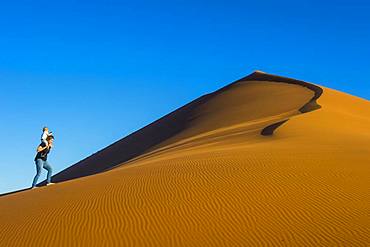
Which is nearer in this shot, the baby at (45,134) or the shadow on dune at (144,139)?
the baby at (45,134)

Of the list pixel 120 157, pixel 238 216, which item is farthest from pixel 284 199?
pixel 120 157

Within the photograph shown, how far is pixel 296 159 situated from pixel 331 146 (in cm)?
286

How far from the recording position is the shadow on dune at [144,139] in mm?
37250

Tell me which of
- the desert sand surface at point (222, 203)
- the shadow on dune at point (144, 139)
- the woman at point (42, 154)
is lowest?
the desert sand surface at point (222, 203)

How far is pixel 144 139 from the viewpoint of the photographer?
42.5 metres

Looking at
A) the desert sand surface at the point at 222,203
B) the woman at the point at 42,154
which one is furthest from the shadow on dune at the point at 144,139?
the desert sand surface at the point at 222,203

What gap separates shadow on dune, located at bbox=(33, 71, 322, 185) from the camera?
37250 mm

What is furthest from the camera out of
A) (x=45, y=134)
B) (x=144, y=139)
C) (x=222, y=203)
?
(x=144, y=139)

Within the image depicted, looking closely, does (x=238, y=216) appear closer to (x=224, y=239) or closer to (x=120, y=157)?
(x=224, y=239)

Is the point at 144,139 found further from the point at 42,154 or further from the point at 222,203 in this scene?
the point at 222,203

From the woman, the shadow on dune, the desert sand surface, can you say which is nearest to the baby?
the woman

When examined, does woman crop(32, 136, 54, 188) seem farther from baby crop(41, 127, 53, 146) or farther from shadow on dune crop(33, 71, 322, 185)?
A: shadow on dune crop(33, 71, 322, 185)

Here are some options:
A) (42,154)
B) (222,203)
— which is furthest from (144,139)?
(222,203)

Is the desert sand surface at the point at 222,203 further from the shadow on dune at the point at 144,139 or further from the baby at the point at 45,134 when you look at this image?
the shadow on dune at the point at 144,139
